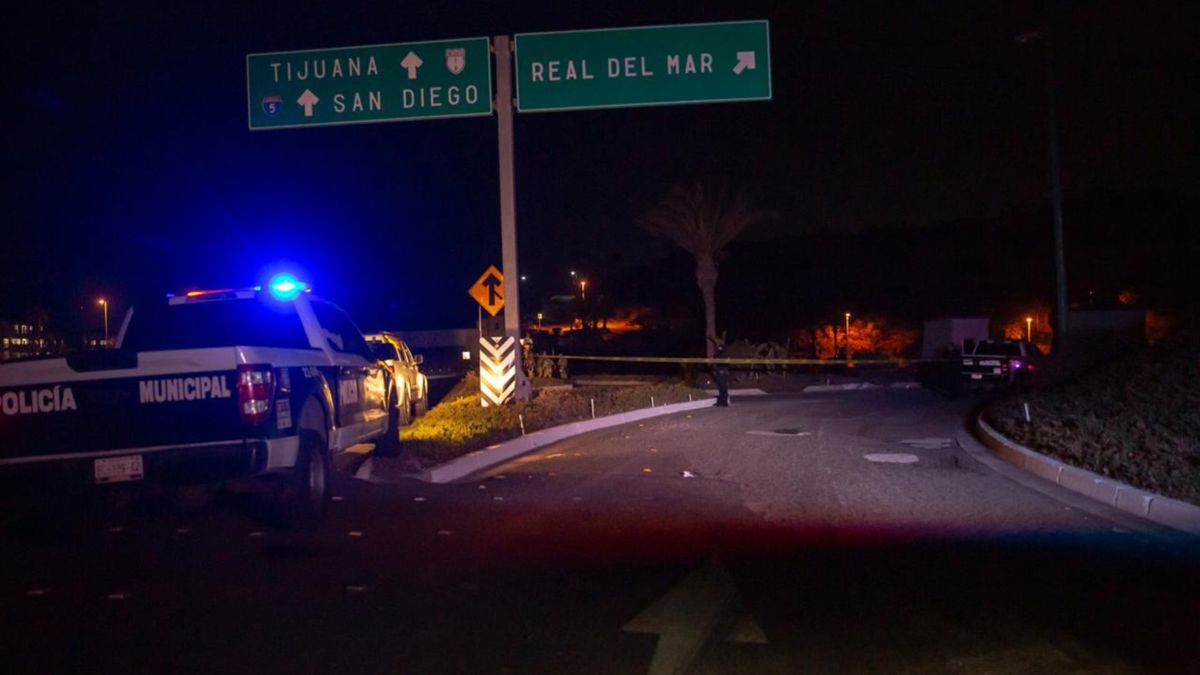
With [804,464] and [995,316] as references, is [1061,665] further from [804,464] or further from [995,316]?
[995,316]

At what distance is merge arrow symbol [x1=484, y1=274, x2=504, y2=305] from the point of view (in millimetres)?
20484

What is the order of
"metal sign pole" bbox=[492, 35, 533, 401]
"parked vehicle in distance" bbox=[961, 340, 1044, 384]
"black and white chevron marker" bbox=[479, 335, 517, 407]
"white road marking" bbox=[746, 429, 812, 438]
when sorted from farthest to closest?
1. "parked vehicle in distance" bbox=[961, 340, 1044, 384]
2. "black and white chevron marker" bbox=[479, 335, 517, 407]
3. "metal sign pole" bbox=[492, 35, 533, 401]
4. "white road marking" bbox=[746, 429, 812, 438]

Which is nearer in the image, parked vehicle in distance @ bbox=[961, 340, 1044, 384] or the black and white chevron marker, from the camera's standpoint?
the black and white chevron marker

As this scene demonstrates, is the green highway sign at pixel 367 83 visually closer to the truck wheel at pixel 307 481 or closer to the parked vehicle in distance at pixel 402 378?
the parked vehicle in distance at pixel 402 378

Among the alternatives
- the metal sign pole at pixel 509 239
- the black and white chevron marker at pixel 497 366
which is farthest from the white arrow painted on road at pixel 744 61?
the black and white chevron marker at pixel 497 366

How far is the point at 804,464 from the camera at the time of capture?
14008 millimetres

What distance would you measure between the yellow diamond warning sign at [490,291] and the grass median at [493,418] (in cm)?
205

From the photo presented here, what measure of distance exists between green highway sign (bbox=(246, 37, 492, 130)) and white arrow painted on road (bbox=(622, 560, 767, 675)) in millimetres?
12904

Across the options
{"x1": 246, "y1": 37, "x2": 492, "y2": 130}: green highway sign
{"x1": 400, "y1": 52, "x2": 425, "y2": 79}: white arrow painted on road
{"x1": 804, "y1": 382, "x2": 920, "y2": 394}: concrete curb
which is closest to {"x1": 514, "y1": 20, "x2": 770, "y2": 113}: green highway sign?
{"x1": 246, "y1": 37, "x2": 492, "y2": 130}: green highway sign

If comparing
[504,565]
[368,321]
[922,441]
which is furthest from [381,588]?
[368,321]

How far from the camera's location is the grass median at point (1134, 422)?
35.1ft

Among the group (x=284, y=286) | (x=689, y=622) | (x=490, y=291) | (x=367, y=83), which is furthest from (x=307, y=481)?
(x=490, y=291)

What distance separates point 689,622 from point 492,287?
14.6 metres

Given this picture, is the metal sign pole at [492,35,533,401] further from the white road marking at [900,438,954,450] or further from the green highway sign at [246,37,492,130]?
the white road marking at [900,438,954,450]
